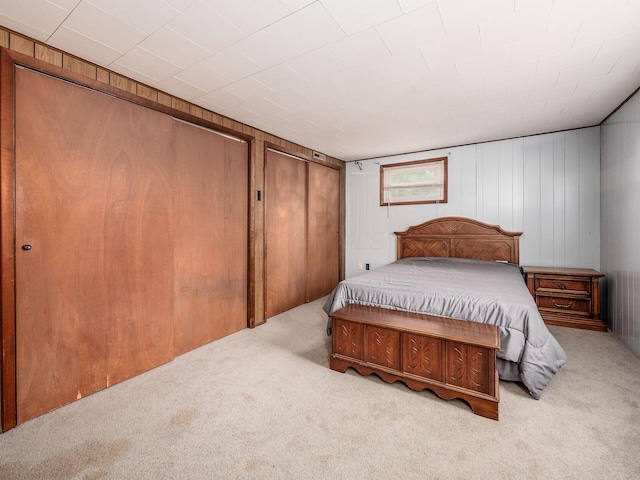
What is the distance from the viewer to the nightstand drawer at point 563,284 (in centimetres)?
311

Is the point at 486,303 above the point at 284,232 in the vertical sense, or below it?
below

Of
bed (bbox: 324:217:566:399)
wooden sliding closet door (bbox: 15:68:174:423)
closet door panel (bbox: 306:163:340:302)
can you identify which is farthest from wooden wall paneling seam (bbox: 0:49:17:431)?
closet door panel (bbox: 306:163:340:302)

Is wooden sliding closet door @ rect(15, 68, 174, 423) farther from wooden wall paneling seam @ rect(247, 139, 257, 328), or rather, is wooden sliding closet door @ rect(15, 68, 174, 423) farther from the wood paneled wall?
wooden wall paneling seam @ rect(247, 139, 257, 328)

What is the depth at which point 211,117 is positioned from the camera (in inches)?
111

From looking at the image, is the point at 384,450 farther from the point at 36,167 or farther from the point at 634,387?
the point at 36,167

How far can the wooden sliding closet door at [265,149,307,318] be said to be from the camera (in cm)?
358

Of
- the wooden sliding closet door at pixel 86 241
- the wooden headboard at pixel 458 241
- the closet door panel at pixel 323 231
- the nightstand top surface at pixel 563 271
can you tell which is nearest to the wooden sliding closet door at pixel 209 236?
the wooden sliding closet door at pixel 86 241

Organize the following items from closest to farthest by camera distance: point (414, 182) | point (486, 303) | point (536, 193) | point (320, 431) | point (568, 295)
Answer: point (320, 431) → point (486, 303) → point (568, 295) → point (536, 193) → point (414, 182)

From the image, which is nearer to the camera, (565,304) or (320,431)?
(320,431)

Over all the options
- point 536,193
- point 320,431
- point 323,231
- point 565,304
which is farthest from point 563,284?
point 320,431

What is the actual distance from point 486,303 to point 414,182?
108 inches

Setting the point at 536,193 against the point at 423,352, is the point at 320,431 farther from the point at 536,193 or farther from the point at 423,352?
the point at 536,193

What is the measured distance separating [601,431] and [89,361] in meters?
3.19

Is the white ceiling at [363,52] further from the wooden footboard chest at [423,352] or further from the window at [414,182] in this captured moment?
the wooden footboard chest at [423,352]
